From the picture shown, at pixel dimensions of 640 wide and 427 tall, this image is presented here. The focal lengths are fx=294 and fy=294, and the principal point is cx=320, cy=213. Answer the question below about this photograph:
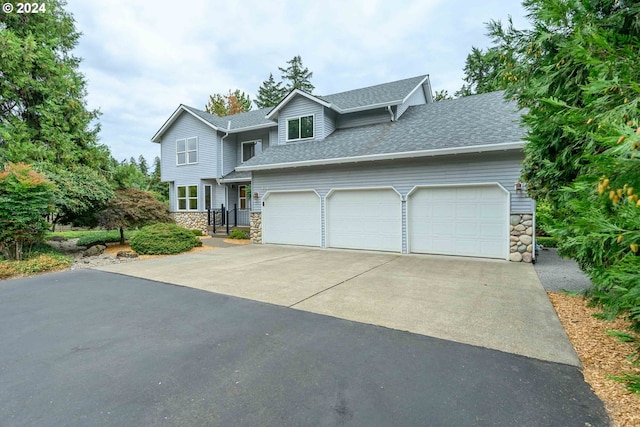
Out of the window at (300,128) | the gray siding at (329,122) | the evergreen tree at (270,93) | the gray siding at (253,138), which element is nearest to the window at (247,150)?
the gray siding at (253,138)

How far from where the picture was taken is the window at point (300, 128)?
13151 millimetres

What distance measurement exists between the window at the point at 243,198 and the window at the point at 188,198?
262 centimetres

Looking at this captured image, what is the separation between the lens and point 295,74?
34.1 m

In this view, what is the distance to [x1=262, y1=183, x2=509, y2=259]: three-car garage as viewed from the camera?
27.9ft

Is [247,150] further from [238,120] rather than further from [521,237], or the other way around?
[521,237]

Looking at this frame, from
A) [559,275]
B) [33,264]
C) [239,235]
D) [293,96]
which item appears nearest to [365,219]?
[559,275]

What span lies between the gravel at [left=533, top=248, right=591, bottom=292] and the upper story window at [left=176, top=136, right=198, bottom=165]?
17.1 metres

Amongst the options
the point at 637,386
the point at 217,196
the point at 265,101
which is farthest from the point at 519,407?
the point at 265,101

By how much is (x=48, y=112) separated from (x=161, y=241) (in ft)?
27.2

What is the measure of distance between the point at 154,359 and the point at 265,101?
114ft

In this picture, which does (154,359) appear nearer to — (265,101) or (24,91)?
(24,91)

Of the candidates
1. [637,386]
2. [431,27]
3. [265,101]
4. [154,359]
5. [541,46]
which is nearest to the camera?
[637,386]

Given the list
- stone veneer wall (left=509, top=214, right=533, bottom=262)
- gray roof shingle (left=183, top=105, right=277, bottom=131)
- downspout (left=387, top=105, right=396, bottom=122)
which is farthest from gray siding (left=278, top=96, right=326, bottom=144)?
stone veneer wall (left=509, top=214, right=533, bottom=262)

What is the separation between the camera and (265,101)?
34344 mm
